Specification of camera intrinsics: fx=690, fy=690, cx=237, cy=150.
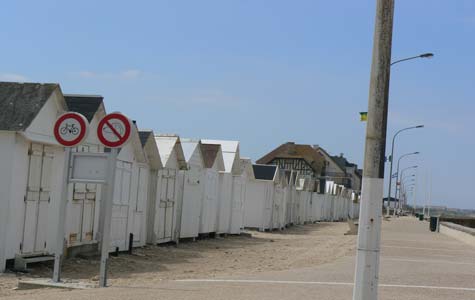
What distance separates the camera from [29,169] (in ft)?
46.5

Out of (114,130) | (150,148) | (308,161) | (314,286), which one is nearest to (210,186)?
(150,148)

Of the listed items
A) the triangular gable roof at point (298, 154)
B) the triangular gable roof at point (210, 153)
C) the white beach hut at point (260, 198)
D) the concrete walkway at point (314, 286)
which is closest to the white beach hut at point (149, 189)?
the triangular gable roof at point (210, 153)

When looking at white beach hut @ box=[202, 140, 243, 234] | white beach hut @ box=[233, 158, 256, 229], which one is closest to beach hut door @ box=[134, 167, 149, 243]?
white beach hut @ box=[202, 140, 243, 234]

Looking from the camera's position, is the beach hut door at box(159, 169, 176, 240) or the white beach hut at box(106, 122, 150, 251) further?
the beach hut door at box(159, 169, 176, 240)

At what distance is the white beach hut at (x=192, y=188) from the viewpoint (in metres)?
25.7

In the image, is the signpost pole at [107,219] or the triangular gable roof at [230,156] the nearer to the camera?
the signpost pole at [107,219]

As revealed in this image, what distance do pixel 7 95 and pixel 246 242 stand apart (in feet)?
56.2

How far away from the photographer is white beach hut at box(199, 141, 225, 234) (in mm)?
28125

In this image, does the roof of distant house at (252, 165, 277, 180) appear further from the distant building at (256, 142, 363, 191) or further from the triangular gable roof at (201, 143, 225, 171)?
the distant building at (256, 142, 363, 191)

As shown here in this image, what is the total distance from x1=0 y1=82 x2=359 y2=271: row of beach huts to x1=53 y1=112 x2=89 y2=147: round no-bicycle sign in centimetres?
173

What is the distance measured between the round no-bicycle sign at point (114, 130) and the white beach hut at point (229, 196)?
18.7 m

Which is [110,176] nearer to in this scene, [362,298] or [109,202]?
[109,202]

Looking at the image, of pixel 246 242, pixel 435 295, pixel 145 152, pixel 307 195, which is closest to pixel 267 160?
pixel 307 195

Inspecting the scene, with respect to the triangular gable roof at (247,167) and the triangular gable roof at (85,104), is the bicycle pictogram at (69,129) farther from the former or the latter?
the triangular gable roof at (247,167)
